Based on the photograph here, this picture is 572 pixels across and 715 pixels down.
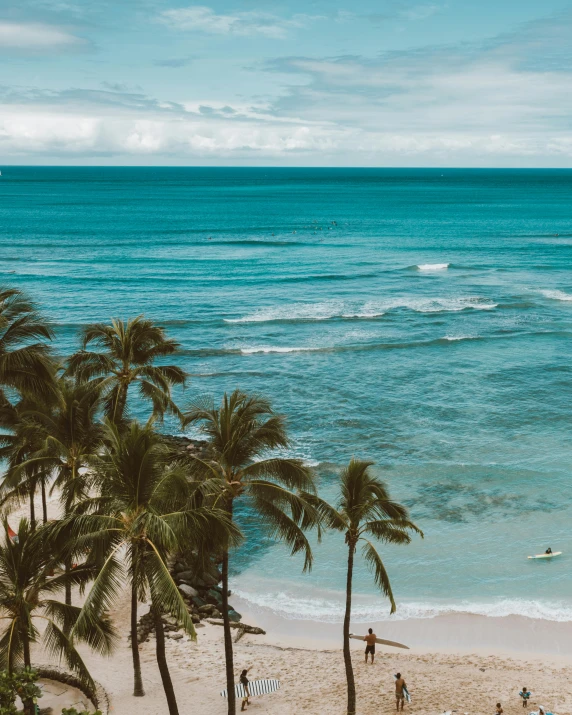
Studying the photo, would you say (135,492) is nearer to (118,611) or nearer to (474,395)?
(118,611)

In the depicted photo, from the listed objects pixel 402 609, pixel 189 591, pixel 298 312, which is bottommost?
pixel 402 609

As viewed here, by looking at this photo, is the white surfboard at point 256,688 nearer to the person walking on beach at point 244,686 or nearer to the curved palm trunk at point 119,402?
the person walking on beach at point 244,686

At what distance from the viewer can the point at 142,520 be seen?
1597cm

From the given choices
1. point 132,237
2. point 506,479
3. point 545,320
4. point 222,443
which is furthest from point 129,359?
point 132,237

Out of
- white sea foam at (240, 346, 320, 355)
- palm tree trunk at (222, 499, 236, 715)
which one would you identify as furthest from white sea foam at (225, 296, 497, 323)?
palm tree trunk at (222, 499, 236, 715)

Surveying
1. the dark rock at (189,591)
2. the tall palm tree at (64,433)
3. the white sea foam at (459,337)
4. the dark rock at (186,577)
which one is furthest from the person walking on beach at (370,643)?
the white sea foam at (459,337)

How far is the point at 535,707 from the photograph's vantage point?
891 inches

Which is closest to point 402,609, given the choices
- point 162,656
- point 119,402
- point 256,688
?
point 256,688

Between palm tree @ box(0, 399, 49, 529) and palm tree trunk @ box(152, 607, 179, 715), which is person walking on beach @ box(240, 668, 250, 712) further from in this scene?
palm tree @ box(0, 399, 49, 529)

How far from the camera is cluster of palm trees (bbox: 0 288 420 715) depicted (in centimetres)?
1612

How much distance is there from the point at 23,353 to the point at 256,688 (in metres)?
12.3

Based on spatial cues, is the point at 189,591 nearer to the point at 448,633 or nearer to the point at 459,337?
the point at 448,633

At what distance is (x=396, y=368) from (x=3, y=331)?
4007 centimetres

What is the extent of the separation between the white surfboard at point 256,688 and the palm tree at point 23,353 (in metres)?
10.6
